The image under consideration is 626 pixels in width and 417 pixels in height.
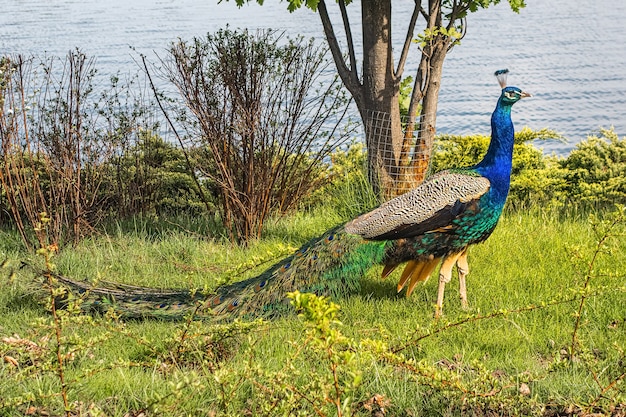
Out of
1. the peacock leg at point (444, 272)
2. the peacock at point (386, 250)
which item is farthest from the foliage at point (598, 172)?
the peacock leg at point (444, 272)

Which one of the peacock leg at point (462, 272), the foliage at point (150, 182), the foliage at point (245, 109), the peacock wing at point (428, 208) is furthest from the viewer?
the foliage at point (150, 182)

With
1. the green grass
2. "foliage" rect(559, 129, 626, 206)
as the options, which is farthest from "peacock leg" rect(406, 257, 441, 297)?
"foliage" rect(559, 129, 626, 206)

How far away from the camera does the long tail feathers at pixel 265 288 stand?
4457 mm

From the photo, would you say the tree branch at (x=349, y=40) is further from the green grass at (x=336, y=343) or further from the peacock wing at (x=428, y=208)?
the peacock wing at (x=428, y=208)

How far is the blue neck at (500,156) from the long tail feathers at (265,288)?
77 centimetres

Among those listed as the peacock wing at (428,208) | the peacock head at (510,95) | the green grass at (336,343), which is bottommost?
the green grass at (336,343)

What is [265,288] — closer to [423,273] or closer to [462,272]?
[423,273]

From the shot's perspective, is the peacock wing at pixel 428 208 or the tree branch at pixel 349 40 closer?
the peacock wing at pixel 428 208

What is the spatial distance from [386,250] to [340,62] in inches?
75.5

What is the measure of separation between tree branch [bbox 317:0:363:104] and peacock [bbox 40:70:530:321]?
1.59 metres

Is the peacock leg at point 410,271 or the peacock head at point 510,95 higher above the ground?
the peacock head at point 510,95

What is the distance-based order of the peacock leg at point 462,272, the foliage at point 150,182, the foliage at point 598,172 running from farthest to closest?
the foliage at point 150,182, the foliage at point 598,172, the peacock leg at point 462,272

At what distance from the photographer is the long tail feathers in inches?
175

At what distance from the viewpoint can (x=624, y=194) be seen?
21.7 feet
